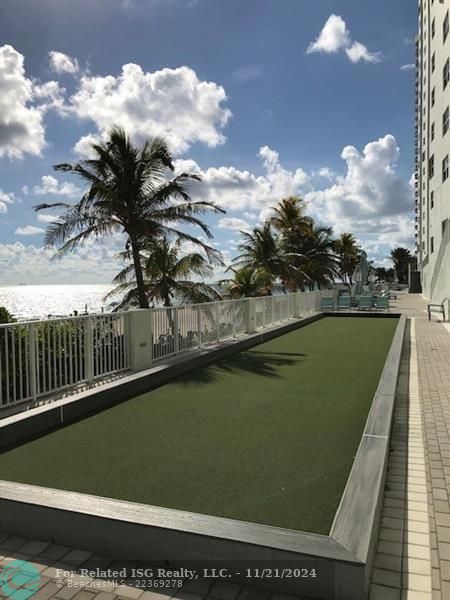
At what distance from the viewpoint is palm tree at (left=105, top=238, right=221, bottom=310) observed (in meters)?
16.5

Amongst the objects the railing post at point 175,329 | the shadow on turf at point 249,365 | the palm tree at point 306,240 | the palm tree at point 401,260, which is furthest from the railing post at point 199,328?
the palm tree at point 401,260

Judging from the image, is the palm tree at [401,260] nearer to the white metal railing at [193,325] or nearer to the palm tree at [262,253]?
the palm tree at [262,253]

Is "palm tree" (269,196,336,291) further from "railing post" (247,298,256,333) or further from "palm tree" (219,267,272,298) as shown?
"railing post" (247,298,256,333)

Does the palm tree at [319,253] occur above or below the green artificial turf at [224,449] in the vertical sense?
above

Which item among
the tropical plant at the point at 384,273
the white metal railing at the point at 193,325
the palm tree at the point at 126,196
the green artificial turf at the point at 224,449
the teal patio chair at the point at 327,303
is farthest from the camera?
the tropical plant at the point at 384,273

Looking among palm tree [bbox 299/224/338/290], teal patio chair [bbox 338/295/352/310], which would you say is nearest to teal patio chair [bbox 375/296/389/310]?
teal patio chair [bbox 338/295/352/310]

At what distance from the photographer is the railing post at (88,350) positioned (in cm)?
646

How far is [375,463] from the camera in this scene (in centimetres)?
365

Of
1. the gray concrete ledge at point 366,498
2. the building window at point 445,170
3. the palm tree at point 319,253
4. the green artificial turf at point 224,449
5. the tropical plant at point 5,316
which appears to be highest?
the building window at point 445,170

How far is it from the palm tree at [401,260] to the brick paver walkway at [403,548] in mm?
93579

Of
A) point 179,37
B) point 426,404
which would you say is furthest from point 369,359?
point 179,37

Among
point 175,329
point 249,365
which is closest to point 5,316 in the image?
point 175,329

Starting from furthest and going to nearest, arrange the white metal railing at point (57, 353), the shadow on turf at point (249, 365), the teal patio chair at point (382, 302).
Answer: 1. the teal patio chair at point (382, 302)
2. the shadow on turf at point (249, 365)
3. the white metal railing at point (57, 353)

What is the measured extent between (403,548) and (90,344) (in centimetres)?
488
